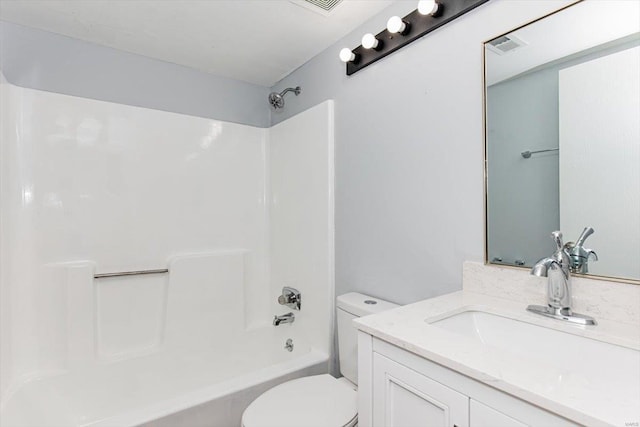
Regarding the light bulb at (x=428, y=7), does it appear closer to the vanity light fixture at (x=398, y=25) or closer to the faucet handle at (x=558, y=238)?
the vanity light fixture at (x=398, y=25)

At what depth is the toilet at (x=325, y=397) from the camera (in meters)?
1.22

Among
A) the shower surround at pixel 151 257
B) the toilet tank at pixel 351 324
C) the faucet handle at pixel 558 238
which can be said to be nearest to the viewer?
the faucet handle at pixel 558 238

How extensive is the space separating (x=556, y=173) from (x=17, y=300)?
2537mm

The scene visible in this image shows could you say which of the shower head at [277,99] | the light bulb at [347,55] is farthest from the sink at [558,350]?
the shower head at [277,99]

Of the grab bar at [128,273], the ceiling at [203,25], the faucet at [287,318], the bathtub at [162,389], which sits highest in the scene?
the ceiling at [203,25]

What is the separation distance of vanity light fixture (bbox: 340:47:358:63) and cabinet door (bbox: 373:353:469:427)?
1.48 meters

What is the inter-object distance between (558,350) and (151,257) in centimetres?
213

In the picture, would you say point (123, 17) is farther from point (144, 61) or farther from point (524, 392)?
point (524, 392)

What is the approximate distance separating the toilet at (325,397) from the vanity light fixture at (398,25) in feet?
4.10

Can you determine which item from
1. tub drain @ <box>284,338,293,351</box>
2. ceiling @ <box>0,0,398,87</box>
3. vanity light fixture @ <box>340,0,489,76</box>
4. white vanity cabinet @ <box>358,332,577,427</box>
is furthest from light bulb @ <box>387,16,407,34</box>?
tub drain @ <box>284,338,293,351</box>

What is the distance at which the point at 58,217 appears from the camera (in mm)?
1806

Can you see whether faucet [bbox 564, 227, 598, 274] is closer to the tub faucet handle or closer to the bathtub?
the bathtub

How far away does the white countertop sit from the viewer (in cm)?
52

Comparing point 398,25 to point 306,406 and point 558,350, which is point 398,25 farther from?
point 306,406
